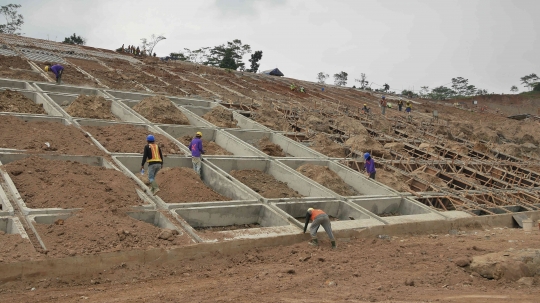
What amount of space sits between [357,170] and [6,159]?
10.1 meters

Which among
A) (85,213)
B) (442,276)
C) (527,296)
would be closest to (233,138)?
(85,213)

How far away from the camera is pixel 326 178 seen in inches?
523

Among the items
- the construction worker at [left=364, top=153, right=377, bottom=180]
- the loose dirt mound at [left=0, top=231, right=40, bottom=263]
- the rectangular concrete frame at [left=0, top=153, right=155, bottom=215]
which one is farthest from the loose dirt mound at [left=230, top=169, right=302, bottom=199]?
the loose dirt mound at [left=0, top=231, right=40, bottom=263]

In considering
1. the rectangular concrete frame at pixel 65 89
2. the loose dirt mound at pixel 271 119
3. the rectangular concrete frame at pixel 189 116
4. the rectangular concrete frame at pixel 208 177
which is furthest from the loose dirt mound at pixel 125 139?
the loose dirt mound at pixel 271 119

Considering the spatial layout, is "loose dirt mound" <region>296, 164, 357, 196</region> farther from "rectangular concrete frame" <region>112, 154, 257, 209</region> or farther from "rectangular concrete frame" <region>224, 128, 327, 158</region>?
"rectangular concrete frame" <region>112, 154, 257, 209</region>

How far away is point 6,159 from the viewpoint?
993cm

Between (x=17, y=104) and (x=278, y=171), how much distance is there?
323 inches

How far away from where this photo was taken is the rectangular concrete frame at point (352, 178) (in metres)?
13.2

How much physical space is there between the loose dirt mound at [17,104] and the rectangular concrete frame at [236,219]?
305 inches

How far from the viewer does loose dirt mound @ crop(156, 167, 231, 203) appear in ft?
33.0

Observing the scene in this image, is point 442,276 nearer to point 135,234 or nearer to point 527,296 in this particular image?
point 527,296

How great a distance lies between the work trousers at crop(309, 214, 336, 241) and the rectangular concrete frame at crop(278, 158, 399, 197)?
4288 mm

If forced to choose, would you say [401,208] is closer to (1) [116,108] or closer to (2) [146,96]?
(1) [116,108]

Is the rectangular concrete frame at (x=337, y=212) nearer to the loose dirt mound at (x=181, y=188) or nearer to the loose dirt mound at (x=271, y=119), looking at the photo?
the loose dirt mound at (x=181, y=188)
